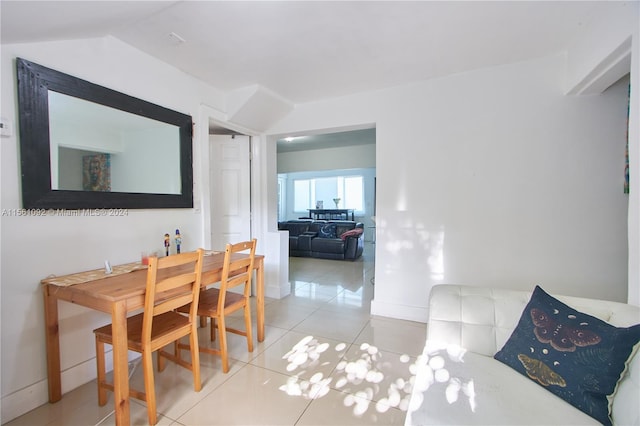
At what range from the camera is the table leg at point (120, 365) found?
4.46 ft

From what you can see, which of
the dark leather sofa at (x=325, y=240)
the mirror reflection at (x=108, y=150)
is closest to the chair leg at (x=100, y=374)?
the mirror reflection at (x=108, y=150)

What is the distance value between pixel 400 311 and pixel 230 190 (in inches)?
98.9

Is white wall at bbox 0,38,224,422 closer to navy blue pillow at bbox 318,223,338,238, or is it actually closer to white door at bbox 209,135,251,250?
white door at bbox 209,135,251,250

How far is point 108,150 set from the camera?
1988 millimetres

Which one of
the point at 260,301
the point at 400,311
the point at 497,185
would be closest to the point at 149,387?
the point at 260,301

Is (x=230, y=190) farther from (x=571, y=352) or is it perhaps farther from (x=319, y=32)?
(x=571, y=352)

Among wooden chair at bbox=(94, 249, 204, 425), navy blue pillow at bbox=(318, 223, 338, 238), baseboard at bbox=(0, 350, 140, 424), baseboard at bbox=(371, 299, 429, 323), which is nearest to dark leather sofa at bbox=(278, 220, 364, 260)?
navy blue pillow at bbox=(318, 223, 338, 238)

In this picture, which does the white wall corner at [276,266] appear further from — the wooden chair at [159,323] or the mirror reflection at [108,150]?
the wooden chair at [159,323]

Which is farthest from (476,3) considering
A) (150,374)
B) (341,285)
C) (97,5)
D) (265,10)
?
(341,285)

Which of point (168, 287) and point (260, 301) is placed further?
point (260, 301)

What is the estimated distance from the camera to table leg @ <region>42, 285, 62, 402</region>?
1.62 m

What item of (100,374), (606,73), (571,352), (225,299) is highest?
(606,73)

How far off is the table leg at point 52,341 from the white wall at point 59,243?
0.19ft

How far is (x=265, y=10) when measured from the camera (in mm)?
1692
